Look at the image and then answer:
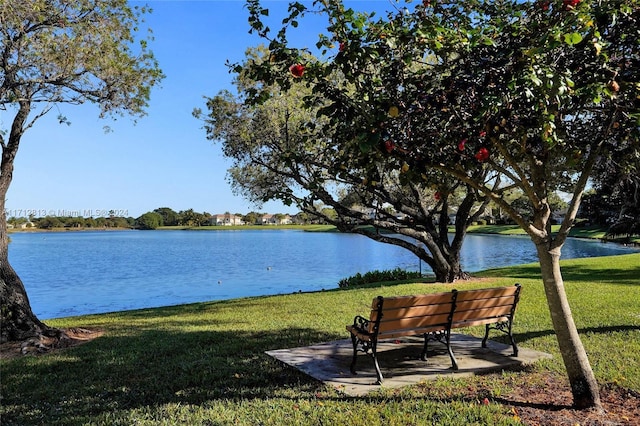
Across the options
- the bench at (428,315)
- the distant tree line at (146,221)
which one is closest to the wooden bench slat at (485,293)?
the bench at (428,315)

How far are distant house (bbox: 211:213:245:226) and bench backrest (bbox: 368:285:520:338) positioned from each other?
170949 millimetres

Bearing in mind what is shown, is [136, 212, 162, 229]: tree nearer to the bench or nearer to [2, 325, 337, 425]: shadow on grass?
[2, 325, 337, 425]: shadow on grass

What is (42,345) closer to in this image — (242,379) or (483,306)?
(242,379)

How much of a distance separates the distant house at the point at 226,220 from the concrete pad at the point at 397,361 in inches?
6702

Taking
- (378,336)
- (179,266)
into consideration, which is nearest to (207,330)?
(378,336)

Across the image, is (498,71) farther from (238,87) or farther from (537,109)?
(238,87)

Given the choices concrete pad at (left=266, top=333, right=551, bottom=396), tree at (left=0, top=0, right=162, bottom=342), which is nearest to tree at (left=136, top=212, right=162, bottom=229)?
tree at (left=0, top=0, right=162, bottom=342)

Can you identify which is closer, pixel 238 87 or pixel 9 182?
pixel 9 182

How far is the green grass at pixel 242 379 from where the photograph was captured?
4.49 meters

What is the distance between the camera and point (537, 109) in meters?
3.72

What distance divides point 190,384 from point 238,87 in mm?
11594

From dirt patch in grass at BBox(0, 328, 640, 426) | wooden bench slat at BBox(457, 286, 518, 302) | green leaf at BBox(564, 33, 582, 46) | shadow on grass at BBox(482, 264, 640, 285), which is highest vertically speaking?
green leaf at BBox(564, 33, 582, 46)

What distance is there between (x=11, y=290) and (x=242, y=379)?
6004 mm

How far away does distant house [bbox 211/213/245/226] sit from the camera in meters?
177
